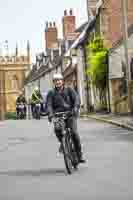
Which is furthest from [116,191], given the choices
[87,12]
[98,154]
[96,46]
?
[87,12]

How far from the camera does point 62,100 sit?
1195 centimetres

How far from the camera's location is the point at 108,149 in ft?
53.2

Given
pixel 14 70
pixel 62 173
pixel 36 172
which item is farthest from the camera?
pixel 14 70

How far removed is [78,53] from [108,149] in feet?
154

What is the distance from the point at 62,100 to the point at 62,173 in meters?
1.35

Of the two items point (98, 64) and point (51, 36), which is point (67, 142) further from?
point (51, 36)

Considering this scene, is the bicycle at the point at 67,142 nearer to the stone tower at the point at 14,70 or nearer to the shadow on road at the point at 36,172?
the shadow on road at the point at 36,172

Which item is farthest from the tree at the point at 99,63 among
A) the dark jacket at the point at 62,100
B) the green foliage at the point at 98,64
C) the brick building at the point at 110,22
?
the dark jacket at the point at 62,100

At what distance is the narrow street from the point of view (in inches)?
370

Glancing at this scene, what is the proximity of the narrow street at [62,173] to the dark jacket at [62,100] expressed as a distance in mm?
→ 1210

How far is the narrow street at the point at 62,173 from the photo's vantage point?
9406mm

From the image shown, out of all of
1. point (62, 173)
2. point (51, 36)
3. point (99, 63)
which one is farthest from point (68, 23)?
point (62, 173)

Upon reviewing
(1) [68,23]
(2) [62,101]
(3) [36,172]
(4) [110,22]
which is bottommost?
(3) [36,172]

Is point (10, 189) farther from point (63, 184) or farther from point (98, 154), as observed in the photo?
point (98, 154)
